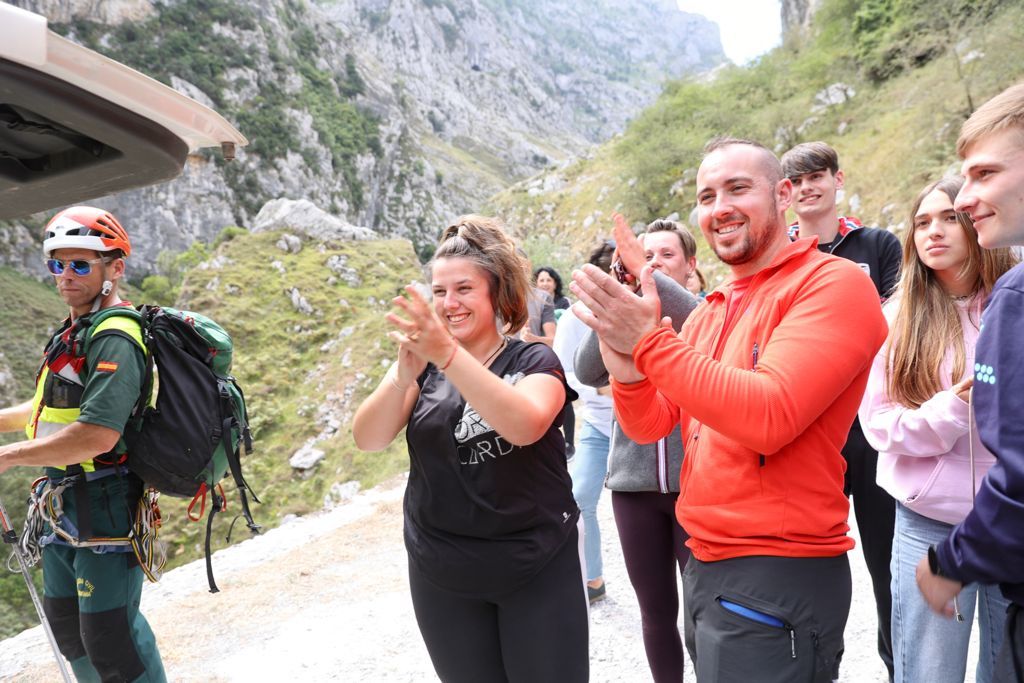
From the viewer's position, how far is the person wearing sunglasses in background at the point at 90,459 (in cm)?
256

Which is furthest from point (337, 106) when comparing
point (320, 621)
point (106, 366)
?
point (106, 366)

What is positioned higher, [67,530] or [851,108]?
[851,108]

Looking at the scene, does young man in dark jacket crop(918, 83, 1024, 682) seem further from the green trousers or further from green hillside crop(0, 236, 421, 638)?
green hillside crop(0, 236, 421, 638)

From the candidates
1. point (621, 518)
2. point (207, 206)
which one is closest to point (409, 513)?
point (621, 518)

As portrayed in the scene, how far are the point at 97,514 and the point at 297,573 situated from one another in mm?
4071

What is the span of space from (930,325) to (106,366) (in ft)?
10.7

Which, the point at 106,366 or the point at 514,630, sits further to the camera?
the point at 106,366

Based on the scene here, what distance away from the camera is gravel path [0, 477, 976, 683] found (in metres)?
4.11

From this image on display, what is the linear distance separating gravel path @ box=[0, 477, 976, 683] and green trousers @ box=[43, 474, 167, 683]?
1.86m

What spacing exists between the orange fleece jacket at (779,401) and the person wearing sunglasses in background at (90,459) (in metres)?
2.28

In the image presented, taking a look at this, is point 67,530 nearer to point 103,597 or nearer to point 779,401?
point 103,597

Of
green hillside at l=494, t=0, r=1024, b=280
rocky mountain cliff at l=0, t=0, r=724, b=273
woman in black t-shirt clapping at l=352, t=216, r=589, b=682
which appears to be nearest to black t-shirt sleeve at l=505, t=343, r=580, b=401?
woman in black t-shirt clapping at l=352, t=216, r=589, b=682

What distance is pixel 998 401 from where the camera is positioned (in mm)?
1280

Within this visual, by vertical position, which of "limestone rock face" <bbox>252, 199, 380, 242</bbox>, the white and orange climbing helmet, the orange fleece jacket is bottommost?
the orange fleece jacket
